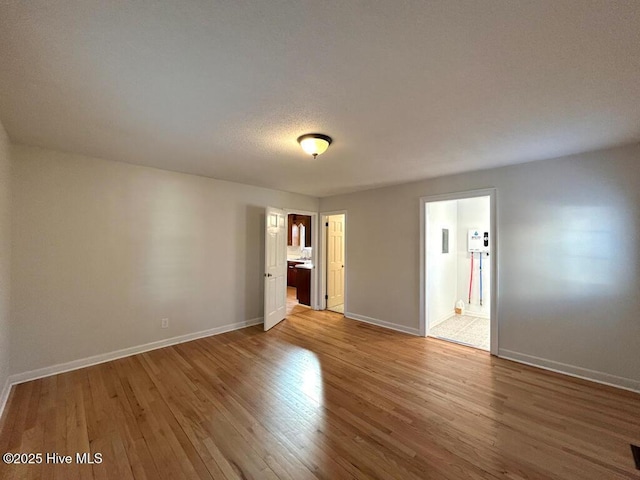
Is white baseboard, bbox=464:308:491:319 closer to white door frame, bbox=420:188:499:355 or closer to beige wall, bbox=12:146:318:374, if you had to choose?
white door frame, bbox=420:188:499:355

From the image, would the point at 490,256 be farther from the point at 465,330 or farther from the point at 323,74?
the point at 323,74

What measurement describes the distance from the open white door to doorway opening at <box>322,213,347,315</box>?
3.64 feet

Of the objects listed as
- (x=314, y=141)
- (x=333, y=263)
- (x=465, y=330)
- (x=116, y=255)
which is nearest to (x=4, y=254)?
(x=116, y=255)

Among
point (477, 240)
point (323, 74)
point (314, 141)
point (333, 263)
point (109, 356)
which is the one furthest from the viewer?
point (333, 263)

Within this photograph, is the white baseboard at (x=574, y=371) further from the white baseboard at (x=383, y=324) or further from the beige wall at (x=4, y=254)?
the beige wall at (x=4, y=254)

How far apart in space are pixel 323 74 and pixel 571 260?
3360 millimetres

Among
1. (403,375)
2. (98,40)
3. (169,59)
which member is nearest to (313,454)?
(403,375)

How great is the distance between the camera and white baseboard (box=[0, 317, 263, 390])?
9.16 feet

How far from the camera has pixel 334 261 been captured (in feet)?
19.7

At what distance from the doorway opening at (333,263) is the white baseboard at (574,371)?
2.97m

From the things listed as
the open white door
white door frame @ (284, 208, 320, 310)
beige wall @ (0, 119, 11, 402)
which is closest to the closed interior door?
white door frame @ (284, 208, 320, 310)

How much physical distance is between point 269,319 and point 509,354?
343 cm

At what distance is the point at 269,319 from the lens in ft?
14.7

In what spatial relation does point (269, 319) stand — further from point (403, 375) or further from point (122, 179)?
point (122, 179)
